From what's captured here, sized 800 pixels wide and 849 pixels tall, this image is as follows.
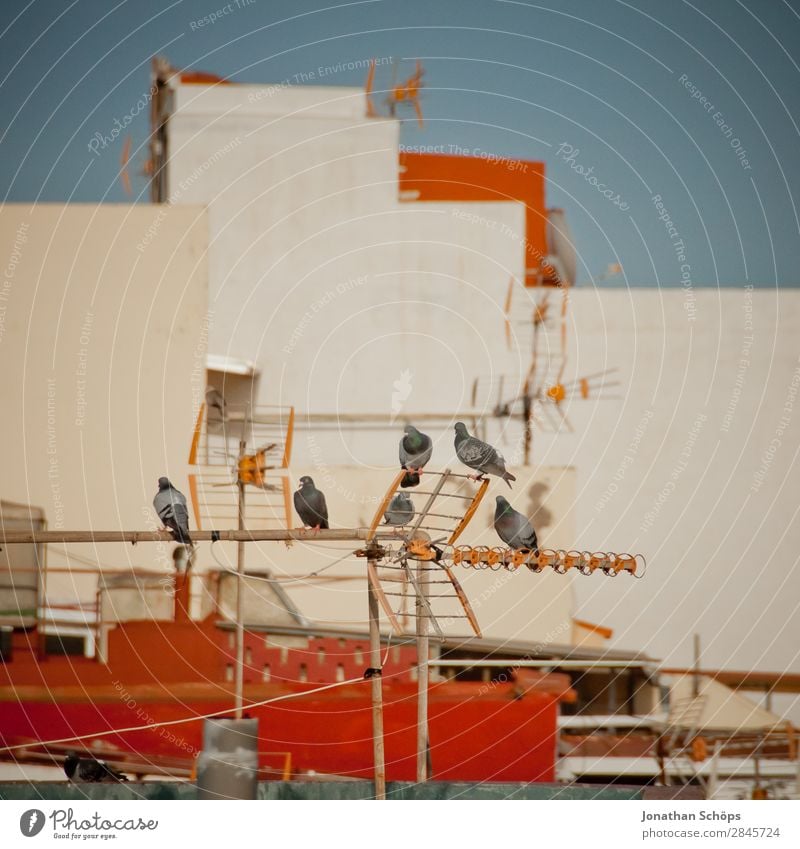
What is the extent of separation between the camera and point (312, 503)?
6914mm

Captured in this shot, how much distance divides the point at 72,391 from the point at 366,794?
5.16m

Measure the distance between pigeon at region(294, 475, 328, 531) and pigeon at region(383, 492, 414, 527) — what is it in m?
0.43

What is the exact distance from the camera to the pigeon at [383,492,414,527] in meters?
6.48

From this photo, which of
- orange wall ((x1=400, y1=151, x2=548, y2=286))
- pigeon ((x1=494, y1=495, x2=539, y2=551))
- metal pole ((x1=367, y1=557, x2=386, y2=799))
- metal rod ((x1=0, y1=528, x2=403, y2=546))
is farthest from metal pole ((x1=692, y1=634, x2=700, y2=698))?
metal rod ((x1=0, y1=528, x2=403, y2=546))

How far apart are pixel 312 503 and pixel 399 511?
64 cm

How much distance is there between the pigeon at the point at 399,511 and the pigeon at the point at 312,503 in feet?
1.42

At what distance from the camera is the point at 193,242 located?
1070 centimetres

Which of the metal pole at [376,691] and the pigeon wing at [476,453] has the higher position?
the pigeon wing at [476,453]

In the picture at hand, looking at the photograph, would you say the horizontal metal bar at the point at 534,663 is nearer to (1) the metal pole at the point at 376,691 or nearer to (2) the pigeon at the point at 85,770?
(1) the metal pole at the point at 376,691

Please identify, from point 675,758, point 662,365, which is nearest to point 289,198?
point 662,365

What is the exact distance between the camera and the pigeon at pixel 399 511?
6.48m

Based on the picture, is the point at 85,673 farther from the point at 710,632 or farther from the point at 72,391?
the point at 710,632

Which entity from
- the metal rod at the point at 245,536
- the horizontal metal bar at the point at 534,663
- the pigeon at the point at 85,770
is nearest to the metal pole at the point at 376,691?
the metal rod at the point at 245,536

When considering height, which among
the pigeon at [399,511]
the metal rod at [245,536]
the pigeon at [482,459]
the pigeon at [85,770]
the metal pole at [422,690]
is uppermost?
the pigeon at [482,459]
